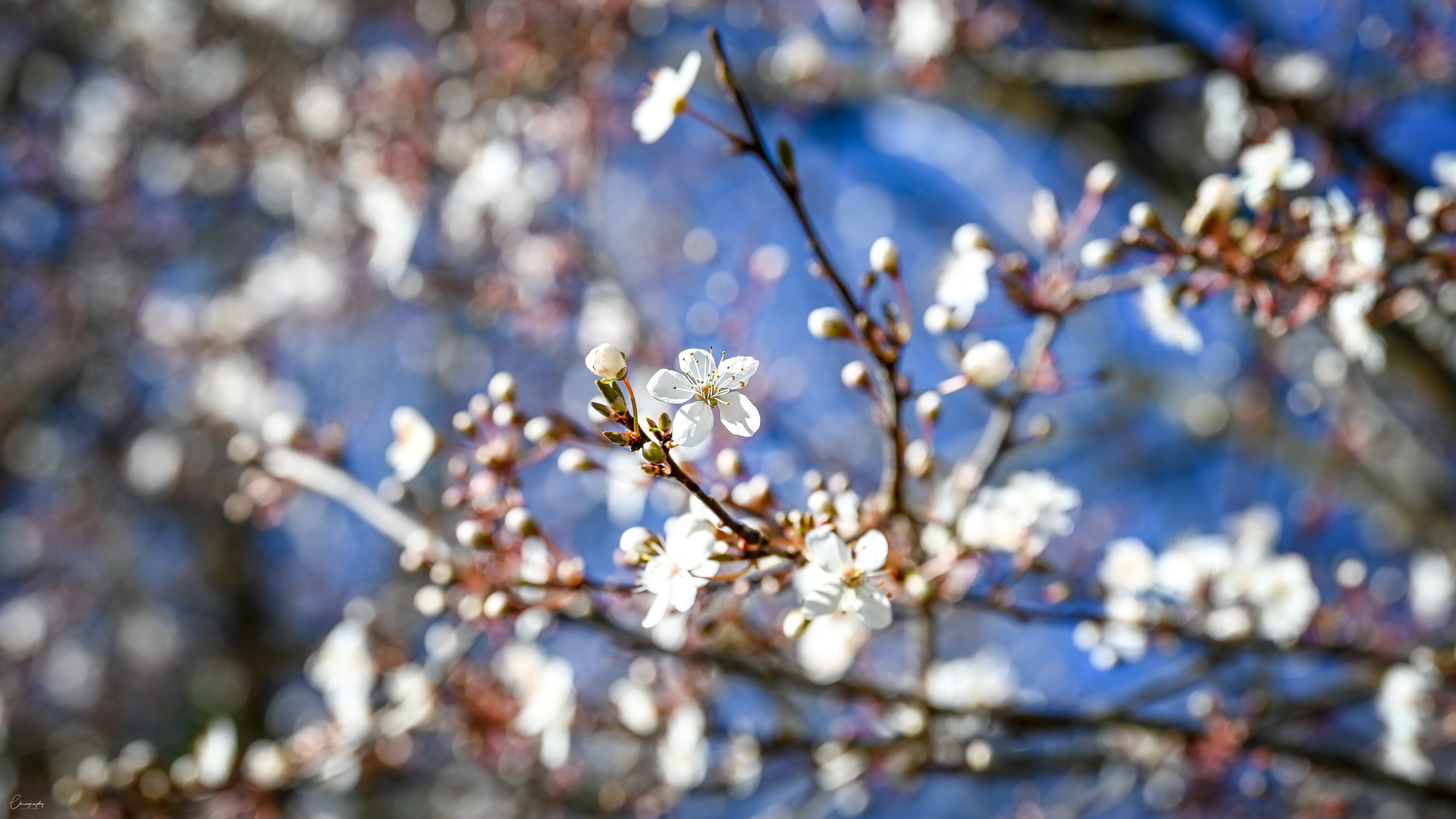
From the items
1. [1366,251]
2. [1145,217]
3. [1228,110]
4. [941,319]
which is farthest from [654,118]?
[1228,110]

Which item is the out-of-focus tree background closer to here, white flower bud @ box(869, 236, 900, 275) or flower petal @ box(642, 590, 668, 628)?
white flower bud @ box(869, 236, 900, 275)

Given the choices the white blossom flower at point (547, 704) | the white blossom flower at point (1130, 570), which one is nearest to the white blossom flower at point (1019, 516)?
the white blossom flower at point (1130, 570)

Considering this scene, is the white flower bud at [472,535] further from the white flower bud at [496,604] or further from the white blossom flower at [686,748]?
the white blossom flower at [686,748]

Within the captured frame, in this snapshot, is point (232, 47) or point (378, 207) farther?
point (232, 47)

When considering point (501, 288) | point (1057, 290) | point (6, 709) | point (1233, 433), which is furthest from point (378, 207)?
point (6, 709)

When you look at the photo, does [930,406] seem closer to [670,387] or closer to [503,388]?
[670,387]

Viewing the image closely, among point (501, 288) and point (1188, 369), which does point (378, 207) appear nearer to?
point (501, 288)

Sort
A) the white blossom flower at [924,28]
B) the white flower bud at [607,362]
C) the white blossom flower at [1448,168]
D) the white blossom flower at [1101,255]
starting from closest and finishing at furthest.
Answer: the white flower bud at [607,362] < the white blossom flower at [1101,255] < the white blossom flower at [1448,168] < the white blossom flower at [924,28]
